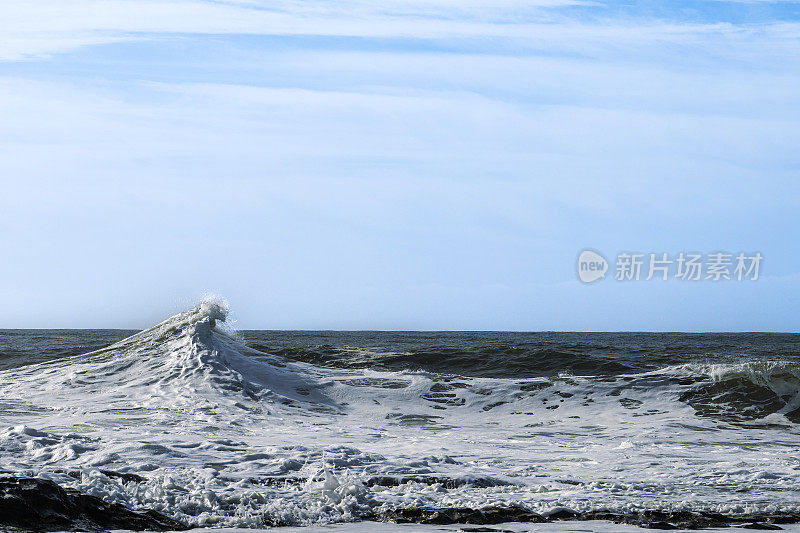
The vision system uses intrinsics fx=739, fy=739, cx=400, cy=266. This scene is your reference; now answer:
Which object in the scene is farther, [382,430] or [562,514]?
[382,430]

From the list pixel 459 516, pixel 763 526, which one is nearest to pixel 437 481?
pixel 459 516

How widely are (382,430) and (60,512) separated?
513 centimetres

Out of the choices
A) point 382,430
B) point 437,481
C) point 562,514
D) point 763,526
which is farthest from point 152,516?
point 382,430

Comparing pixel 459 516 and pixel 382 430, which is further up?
pixel 459 516

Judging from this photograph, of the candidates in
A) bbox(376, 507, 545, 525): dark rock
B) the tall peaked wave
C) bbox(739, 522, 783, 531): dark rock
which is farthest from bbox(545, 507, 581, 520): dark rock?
the tall peaked wave

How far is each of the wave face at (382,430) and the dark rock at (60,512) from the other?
259mm

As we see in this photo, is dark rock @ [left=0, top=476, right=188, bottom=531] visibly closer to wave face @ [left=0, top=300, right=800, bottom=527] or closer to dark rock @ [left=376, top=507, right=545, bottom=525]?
wave face @ [left=0, top=300, right=800, bottom=527]

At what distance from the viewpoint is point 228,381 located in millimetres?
12188

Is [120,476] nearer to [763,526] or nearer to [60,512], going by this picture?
[60,512]

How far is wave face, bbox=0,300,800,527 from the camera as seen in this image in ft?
19.0

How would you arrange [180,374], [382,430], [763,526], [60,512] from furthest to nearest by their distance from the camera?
[180,374], [382,430], [763,526], [60,512]

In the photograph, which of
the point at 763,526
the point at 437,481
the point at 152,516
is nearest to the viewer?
the point at 152,516

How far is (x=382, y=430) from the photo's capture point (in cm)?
949

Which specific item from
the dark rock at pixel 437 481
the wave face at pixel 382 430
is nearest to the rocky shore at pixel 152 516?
the wave face at pixel 382 430
